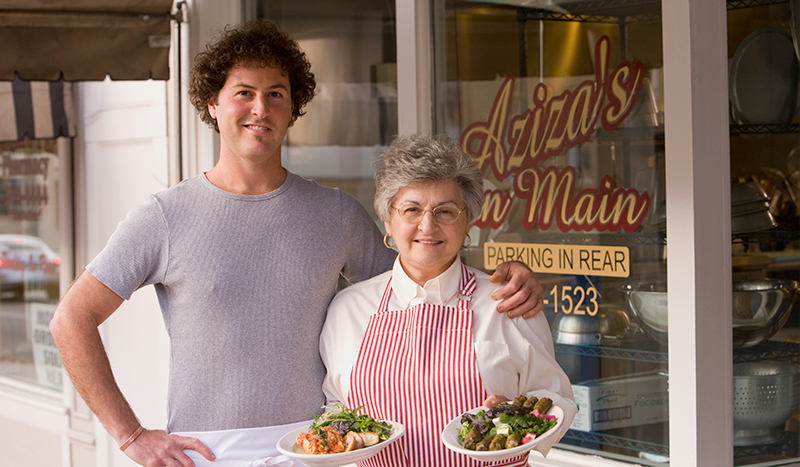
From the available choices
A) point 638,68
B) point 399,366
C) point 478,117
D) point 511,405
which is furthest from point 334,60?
point 511,405

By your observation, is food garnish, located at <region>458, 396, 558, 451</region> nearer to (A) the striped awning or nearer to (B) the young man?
(B) the young man

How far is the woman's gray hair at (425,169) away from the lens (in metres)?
1.90

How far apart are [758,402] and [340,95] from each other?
7.79ft

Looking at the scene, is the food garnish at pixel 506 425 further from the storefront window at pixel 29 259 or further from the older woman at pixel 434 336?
the storefront window at pixel 29 259

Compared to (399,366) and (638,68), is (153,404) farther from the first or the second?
(638,68)

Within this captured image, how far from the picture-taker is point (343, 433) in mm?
1761

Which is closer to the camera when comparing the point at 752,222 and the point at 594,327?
the point at 752,222

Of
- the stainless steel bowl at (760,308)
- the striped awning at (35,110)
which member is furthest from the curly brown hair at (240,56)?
the striped awning at (35,110)

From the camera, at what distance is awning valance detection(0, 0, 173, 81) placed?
126 inches

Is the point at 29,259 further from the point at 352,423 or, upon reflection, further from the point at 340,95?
the point at 352,423

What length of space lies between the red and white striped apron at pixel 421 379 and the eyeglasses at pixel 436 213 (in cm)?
22

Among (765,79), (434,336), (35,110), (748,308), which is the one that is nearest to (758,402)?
(748,308)

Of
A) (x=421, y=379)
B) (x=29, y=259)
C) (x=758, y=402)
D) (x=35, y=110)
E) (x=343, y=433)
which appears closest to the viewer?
(x=343, y=433)

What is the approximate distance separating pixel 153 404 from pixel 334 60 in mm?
1940
